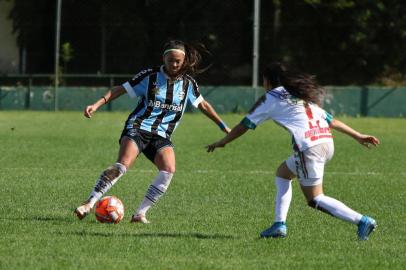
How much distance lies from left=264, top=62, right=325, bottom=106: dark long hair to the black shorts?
1428 mm

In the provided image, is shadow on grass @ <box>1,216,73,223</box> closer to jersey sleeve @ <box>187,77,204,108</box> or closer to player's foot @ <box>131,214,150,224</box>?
player's foot @ <box>131,214,150,224</box>

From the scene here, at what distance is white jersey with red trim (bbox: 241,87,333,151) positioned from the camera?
22.3 feet

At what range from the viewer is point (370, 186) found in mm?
10977

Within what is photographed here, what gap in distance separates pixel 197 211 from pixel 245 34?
67.8 feet

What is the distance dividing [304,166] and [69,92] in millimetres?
21514

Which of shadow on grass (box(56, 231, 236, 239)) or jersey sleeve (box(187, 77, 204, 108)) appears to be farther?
jersey sleeve (box(187, 77, 204, 108))

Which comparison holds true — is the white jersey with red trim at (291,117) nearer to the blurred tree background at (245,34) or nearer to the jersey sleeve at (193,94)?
the jersey sleeve at (193,94)

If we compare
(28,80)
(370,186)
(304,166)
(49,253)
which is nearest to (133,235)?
(49,253)

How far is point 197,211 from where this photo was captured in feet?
28.5

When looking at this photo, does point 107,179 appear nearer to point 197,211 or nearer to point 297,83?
point 197,211

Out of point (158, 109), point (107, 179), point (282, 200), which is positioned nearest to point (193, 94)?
point (158, 109)

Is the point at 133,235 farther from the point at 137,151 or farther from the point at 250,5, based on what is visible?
the point at 250,5

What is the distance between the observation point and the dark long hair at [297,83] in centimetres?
681

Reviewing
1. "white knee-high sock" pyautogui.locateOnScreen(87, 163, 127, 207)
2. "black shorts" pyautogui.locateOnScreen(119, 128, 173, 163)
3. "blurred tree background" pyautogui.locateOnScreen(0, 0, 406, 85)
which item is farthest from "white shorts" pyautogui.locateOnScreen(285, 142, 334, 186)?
"blurred tree background" pyautogui.locateOnScreen(0, 0, 406, 85)
